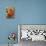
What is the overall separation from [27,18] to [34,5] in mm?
351

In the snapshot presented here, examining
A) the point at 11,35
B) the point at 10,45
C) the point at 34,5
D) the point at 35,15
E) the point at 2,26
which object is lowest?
the point at 10,45

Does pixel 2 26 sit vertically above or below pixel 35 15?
below

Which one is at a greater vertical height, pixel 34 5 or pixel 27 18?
pixel 34 5

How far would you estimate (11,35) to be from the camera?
10.1 feet

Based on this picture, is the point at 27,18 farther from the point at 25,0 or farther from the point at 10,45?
the point at 10,45

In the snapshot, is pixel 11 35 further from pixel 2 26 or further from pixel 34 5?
pixel 34 5

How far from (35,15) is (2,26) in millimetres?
820

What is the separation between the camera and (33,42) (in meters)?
2.98

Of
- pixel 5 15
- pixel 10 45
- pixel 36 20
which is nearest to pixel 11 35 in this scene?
pixel 10 45

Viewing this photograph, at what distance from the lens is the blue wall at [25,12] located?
3.14 metres

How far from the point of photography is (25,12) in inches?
125

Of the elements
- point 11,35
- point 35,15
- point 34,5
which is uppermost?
point 34,5

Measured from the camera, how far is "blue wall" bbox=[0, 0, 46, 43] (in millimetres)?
3139

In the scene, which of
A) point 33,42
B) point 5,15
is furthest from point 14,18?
point 33,42
